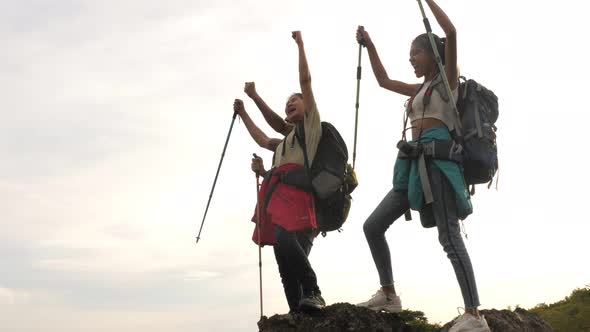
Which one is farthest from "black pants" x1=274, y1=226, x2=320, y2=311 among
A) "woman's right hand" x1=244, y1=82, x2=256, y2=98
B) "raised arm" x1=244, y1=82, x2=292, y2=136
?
"woman's right hand" x1=244, y1=82, x2=256, y2=98

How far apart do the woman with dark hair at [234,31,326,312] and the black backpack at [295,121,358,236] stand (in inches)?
4.2

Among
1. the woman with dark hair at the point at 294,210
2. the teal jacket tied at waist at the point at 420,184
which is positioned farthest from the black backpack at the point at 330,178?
the teal jacket tied at waist at the point at 420,184

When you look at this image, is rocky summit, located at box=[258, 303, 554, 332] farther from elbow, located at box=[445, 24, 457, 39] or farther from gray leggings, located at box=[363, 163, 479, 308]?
elbow, located at box=[445, 24, 457, 39]

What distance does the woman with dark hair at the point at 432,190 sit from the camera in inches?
289

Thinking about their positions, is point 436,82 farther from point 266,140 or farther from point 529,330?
point 529,330

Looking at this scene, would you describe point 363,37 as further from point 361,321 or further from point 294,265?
point 361,321

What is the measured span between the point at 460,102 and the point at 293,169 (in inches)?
81.4

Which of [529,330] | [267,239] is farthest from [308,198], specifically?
[529,330]

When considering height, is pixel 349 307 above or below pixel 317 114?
below

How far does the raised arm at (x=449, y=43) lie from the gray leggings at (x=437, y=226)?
3.34 ft

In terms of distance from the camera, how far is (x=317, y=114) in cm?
832

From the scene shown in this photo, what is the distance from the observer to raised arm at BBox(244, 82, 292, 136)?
9383mm

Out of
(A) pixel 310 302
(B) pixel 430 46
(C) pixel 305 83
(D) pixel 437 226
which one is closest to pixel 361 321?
(A) pixel 310 302

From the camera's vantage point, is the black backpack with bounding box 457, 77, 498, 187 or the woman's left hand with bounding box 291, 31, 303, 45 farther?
the woman's left hand with bounding box 291, 31, 303, 45
